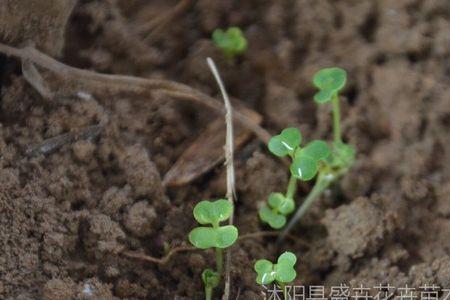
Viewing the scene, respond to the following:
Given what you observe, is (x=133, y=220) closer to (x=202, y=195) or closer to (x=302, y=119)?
(x=202, y=195)

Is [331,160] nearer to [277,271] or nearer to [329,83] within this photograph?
[329,83]

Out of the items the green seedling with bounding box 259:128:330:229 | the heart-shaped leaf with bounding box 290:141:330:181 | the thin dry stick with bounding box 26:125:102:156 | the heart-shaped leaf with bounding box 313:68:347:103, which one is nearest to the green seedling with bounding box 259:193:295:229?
the green seedling with bounding box 259:128:330:229

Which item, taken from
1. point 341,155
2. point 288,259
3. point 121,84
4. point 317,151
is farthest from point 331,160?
point 121,84

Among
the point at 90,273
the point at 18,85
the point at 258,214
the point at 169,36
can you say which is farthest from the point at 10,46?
the point at 258,214

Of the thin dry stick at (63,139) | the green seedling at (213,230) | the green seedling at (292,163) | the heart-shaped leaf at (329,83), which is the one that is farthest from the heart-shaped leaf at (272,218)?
the thin dry stick at (63,139)

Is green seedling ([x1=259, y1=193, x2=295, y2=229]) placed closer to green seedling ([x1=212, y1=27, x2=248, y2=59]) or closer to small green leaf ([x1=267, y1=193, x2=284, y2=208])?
small green leaf ([x1=267, y1=193, x2=284, y2=208])

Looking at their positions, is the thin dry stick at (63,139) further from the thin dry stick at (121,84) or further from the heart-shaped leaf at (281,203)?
the heart-shaped leaf at (281,203)

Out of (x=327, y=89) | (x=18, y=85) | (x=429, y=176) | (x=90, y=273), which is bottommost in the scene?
(x=429, y=176)
